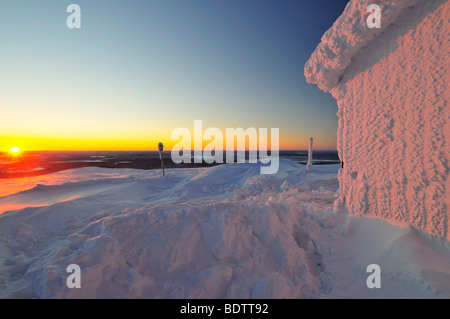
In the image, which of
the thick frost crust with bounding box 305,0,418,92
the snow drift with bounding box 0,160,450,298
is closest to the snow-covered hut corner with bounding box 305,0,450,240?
the thick frost crust with bounding box 305,0,418,92

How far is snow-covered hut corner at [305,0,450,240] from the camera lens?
8.15 feet

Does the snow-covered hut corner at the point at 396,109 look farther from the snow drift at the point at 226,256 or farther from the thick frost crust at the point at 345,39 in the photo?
the snow drift at the point at 226,256

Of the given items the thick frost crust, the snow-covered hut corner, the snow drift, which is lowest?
the snow drift

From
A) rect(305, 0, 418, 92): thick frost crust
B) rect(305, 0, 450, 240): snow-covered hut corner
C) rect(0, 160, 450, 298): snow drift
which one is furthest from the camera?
rect(305, 0, 418, 92): thick frost crust

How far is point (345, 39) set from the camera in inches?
131

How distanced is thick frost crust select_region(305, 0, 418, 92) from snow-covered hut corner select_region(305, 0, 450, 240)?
1 cm

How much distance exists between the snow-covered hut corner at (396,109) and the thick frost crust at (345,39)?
1 centimetres

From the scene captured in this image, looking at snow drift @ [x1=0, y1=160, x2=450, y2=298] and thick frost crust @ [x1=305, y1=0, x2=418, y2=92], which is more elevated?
thick frost crust @ [x1=305, y1=0, x2=418, y2=92]

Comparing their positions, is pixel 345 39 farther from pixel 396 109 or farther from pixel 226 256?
pixel 226 256

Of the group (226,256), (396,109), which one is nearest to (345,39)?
(396,109)

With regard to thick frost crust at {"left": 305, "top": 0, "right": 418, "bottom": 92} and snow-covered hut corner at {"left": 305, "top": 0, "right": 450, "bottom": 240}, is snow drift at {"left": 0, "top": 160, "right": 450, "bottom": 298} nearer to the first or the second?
snow-covered hut corner at {"left": 305, "top": 0, "right": 450, "bottom": 240}

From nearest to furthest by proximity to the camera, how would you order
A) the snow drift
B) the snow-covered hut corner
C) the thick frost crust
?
1. the snow drift
2. the snow-covered hut corner
3. the thick frost crust

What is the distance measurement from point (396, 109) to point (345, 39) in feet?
5.21
